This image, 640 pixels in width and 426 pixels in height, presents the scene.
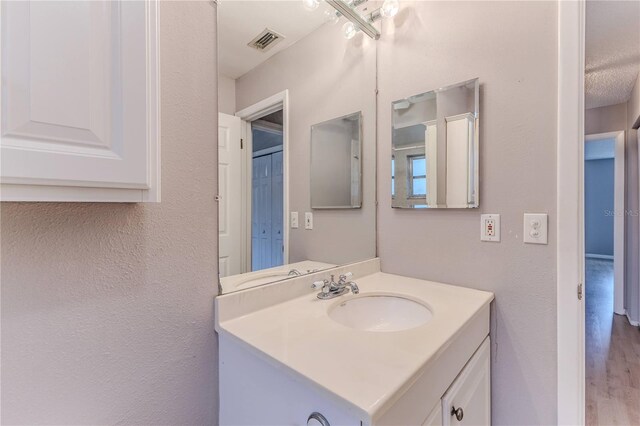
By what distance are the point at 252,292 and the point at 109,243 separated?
44 centimetres

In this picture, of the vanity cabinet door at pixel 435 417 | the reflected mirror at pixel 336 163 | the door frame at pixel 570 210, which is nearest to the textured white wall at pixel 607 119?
the door frame at pixel 570 210

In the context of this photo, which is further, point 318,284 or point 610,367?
point 610,367

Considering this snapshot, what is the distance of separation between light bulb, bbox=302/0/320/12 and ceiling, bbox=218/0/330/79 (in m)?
0.01

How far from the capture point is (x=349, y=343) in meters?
0.75

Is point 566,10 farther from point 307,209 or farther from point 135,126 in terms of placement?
point 135,126

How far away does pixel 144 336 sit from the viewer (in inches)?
30.0

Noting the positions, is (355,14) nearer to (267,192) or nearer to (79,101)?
(267,192)

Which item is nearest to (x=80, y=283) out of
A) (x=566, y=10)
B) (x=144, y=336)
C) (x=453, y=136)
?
(x=144, y=336)

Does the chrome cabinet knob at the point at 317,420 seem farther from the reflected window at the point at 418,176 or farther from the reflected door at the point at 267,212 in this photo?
the reflected window at the point at 418,176

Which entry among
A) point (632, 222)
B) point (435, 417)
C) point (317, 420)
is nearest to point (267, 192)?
point (317, 420)

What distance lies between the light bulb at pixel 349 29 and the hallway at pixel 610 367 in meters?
2.43

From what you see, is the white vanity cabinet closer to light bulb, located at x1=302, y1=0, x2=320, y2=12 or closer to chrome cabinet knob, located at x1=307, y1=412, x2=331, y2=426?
chrome cabinet knob, located at x1=307, y1=412, x2=331, y2=426

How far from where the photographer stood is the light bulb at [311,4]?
1284 millimetres

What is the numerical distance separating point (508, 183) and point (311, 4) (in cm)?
115
